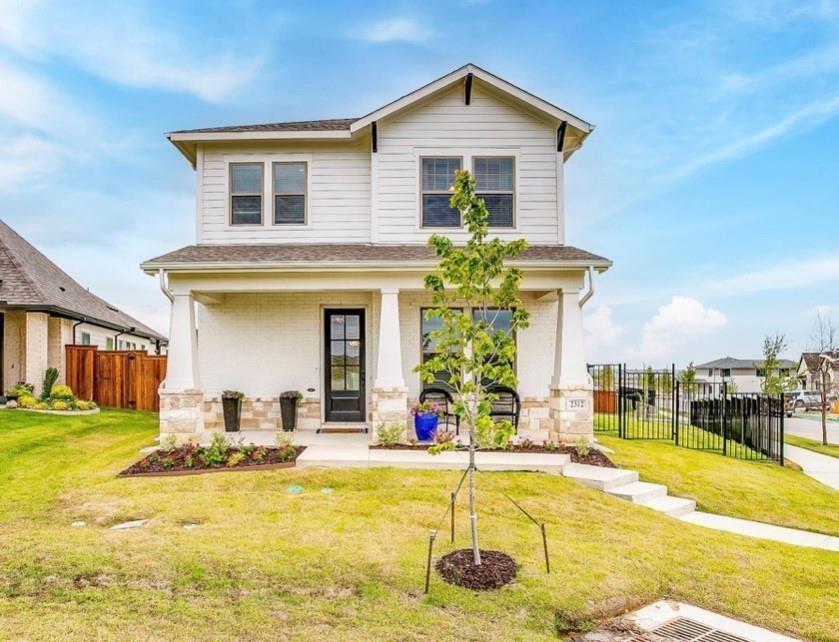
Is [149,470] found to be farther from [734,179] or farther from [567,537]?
[734,179]

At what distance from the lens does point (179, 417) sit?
9.21 m

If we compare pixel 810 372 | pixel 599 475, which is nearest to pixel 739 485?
pixel 599 475

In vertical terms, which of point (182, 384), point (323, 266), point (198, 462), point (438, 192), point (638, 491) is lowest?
Result: point (638, 491)

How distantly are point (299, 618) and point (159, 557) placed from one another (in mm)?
1761

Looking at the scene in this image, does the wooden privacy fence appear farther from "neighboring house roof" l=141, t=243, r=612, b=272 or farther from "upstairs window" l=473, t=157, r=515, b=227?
"upstairs window" l=473, t=157, r=515, b=227

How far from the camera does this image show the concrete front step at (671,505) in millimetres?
7135

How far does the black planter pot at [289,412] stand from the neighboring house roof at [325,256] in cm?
301

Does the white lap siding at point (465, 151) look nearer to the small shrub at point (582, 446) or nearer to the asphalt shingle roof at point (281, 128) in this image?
the asphalt shingle roof at point (281, 128)

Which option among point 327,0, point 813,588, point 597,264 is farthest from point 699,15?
point 813,588

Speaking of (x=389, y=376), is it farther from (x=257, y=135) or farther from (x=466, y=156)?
(x=257, y=135)

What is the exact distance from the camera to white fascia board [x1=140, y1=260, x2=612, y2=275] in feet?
30.5

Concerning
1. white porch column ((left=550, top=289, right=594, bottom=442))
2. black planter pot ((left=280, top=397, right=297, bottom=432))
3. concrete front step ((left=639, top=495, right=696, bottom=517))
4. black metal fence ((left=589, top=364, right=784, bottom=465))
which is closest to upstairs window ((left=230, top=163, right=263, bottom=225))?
black planter pot ((left=280, top=397, right=297, bottom=432))

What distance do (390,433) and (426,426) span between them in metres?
0.75

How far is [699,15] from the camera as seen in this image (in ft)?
35.9
